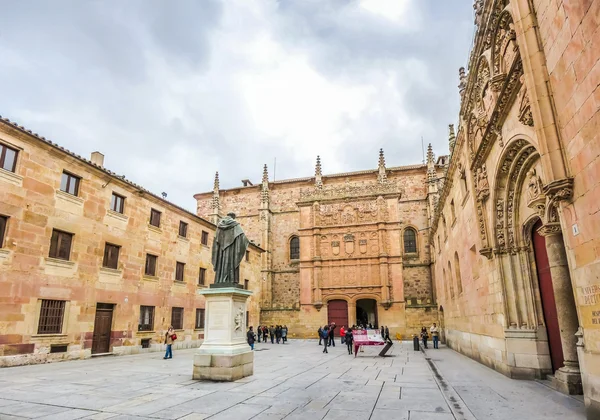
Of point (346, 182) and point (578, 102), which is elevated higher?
point (346, 182)

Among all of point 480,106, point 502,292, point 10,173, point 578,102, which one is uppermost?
point 480,106

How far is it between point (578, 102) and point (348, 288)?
28589mm

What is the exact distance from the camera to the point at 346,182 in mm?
39469

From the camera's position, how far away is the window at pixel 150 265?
19.1 meters

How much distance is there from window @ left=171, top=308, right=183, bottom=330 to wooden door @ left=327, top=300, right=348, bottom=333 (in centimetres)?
1500

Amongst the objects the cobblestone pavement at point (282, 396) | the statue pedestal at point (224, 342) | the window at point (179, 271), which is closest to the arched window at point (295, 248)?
the window at point (179, 271)

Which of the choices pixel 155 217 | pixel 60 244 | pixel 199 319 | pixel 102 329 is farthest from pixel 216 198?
pixel 60 244

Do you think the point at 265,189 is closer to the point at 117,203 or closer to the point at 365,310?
the point at 365,310

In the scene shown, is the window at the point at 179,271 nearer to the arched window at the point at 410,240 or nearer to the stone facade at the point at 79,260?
the stone facade at the point at 79,260

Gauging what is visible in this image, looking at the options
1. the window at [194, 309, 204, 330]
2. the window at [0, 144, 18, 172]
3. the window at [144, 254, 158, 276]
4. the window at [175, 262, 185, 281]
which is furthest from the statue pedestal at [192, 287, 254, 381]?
the window at [194, 309, 204, 330]

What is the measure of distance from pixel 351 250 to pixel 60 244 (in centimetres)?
2400

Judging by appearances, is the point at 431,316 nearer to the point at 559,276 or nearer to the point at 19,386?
the point at 559,276

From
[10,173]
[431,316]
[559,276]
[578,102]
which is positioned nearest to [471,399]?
[559,276]

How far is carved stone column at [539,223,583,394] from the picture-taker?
22.7 ft
